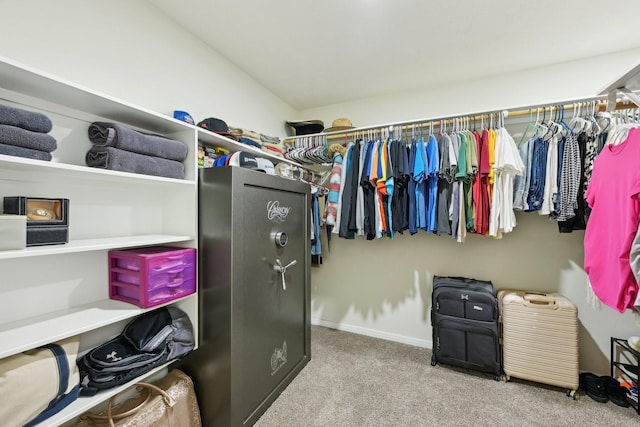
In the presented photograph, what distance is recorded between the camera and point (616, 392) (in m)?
1.75

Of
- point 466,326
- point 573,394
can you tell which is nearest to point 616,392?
point 573,394

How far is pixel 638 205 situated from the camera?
1.16 m

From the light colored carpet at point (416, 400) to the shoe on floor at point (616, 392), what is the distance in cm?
4

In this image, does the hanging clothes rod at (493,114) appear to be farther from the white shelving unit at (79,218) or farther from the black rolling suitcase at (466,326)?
the white shelving unit at (79,218)

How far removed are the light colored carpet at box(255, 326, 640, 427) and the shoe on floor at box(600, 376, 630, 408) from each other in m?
0.04

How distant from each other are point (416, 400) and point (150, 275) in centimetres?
180

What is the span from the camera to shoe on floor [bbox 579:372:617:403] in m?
1.76

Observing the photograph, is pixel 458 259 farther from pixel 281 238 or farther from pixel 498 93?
pixel 281 238

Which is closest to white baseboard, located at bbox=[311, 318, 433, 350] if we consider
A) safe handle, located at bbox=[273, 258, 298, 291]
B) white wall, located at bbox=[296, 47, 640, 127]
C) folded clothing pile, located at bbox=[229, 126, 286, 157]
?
safe handle, located at bbox=[273, 258, 298, 291]

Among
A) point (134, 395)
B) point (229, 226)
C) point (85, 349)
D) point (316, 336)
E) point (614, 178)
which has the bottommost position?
point (316, 336)

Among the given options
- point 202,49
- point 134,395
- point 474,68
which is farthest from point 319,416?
point 474,68

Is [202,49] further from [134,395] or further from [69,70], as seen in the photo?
[134,395]

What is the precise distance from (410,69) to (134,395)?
2.97 meters

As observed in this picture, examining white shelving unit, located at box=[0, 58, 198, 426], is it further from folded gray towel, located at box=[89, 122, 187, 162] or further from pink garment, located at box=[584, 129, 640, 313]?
pink garment, located at box=[584, 129, 640, 313]
